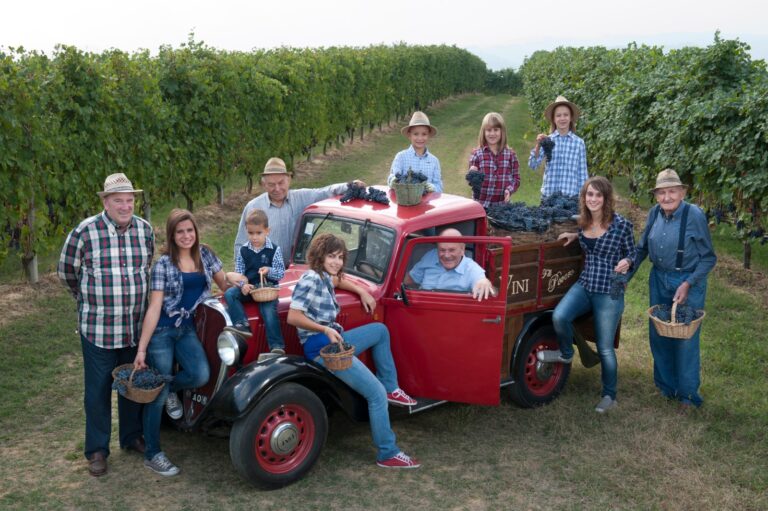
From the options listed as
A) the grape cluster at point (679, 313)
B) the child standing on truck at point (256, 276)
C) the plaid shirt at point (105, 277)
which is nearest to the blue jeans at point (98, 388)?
the plaid shirt at point (105, 277)

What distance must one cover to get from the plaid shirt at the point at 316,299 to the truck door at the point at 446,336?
654mm

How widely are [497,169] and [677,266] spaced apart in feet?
7.69

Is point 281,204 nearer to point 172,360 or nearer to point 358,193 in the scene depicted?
point 358,193

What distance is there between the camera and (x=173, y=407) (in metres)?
5.82

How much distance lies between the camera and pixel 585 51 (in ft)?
77.3

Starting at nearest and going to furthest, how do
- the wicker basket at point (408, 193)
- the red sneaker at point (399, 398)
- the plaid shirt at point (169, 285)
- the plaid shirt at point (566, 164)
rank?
Result: the plaid shirt at point (169, 285), the red sneaker at point (399, 398), the wicker basket at point (408, 193), the plaid shirt at point (566, 164)

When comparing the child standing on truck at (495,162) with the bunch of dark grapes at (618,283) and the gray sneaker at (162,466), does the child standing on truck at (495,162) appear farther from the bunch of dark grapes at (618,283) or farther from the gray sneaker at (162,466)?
the gray sneaker at (162,466)

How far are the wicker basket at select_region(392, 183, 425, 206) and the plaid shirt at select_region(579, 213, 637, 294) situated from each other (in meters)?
1.50

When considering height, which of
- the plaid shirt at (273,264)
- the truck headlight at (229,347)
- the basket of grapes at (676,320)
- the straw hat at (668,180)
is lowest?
the basket of grapes at (676,320)

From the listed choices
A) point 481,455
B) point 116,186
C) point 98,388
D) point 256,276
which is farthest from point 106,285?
point 481,455

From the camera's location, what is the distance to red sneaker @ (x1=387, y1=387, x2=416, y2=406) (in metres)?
6.00

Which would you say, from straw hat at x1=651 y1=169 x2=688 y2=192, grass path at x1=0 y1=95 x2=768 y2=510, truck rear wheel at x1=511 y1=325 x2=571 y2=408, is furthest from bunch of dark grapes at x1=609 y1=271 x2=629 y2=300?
grass path at x1=0 y1=95 x2=768 y2=510

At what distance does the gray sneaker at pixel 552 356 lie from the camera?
689cm

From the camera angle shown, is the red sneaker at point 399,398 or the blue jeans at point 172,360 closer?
the blue jeans at point 172,360
